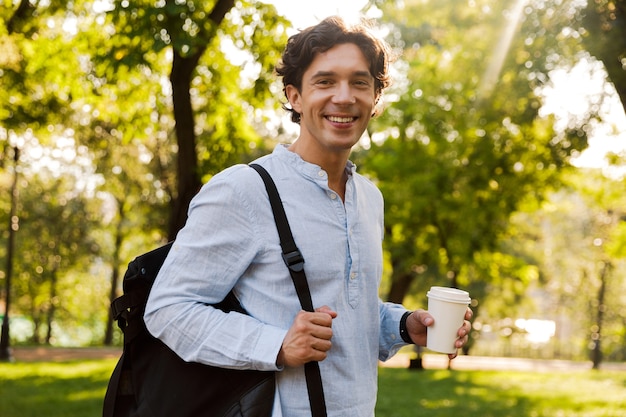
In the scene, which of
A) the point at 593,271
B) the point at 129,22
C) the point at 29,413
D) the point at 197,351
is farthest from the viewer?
the point at 593,271

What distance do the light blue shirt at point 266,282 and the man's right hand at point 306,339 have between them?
0.03 meters

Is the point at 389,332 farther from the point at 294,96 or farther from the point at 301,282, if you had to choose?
the point at 294,96

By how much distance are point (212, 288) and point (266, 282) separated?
5.6 inches

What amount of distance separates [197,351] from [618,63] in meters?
5.98

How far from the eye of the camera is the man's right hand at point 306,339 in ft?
5.45

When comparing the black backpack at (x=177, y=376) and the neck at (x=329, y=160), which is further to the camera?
the neck at (x=329, y=160)

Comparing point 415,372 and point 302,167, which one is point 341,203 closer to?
point 302,167

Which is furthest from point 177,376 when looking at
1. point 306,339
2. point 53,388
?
point 53,388

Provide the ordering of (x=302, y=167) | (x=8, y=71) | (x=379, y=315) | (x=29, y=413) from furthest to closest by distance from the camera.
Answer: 1. (x=8, y=71)
2. (x=29, y=413)
3. (x=379, y=315)
4. (x=302, y=167)

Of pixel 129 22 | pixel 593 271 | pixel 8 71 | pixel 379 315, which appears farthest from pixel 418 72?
pixel 593 271

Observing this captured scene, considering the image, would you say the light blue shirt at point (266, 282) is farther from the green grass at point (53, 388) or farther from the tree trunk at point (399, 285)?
the tree trunk at point (399, 285)

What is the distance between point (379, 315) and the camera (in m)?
2.11

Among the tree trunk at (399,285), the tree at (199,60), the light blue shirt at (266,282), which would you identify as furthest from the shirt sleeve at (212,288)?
the tree trunk at (399,285)

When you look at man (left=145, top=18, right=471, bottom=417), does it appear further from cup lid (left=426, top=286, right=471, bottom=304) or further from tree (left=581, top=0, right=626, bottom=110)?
tree (left=581, top=0, right=626, bottom=110)
